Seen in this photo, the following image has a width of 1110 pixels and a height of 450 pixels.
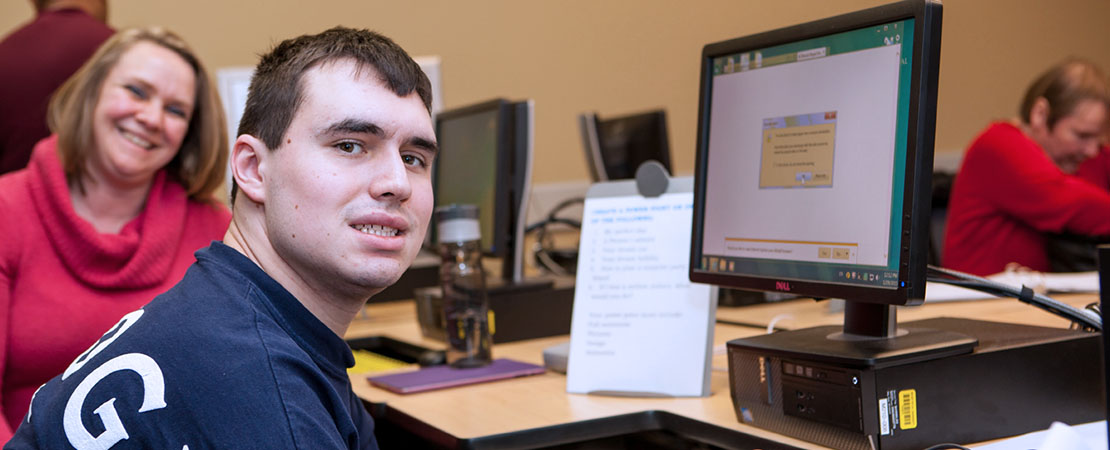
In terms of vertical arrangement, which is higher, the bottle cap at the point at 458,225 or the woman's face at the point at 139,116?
the woman's face at the point at 139,116

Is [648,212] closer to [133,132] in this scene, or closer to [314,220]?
[314,220]

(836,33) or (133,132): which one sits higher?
(836,33)

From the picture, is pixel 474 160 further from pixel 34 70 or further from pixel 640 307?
pixel 34 70

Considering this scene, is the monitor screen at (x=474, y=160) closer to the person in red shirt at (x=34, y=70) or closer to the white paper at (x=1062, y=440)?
the person in red shirt at (x=34, y=70)

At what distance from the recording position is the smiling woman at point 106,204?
1.73 metres

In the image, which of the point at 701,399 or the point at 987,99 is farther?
the point at 987,99

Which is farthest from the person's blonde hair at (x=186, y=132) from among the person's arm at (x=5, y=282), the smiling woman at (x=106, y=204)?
the person's arm at (x=5, y=282)

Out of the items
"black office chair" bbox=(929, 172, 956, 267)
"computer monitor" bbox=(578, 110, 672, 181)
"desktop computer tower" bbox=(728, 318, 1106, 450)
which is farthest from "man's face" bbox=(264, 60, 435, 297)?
"black office chair" bbox=(929, 172, 956, 267)

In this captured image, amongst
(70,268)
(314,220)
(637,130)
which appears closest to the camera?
(314,220)

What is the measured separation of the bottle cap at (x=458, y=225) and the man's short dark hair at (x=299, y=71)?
713 millimetres

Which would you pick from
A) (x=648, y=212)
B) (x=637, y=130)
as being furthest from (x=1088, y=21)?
(x=648, y=212)

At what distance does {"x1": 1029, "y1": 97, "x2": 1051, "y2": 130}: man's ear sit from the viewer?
121 inches

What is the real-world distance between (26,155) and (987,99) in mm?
4375

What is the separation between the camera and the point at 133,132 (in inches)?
76.5
